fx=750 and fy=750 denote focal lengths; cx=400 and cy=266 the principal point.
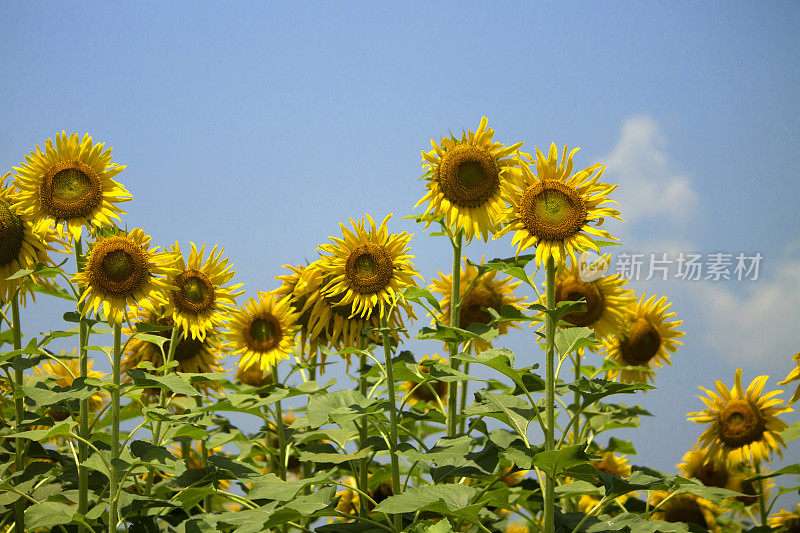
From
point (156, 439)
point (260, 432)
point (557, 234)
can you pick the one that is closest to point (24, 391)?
point (156, 439)

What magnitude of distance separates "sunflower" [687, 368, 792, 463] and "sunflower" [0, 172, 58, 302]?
3.62m

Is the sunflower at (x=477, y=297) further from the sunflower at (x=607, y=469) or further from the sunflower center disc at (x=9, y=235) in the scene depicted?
the sunflower center disc at (x=9, y=235)

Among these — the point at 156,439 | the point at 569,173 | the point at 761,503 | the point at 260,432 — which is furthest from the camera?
the point at 260,432

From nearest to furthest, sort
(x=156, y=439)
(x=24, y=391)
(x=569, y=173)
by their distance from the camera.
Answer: (x=569, y=173)
(x=24, y=391)
(x=156, y=439)

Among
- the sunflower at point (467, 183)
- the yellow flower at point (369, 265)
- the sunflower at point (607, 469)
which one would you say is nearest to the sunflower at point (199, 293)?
the yellow flower at point (369, 265)

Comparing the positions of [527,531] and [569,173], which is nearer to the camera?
[569,173]

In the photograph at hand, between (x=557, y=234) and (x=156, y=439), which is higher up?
(x=557, y=234)

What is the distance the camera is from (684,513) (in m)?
4.15

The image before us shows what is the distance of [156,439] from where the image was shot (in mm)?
3455

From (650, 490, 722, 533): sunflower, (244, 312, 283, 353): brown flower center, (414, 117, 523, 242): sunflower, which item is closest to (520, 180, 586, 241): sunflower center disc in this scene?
(414, 117, 523, 242): sunflower

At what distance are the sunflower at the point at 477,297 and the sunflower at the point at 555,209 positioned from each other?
1.28 meters

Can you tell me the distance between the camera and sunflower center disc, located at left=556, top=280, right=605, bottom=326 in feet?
13.4

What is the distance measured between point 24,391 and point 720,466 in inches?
146

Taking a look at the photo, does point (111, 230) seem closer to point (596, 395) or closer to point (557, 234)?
point (557, 234)
